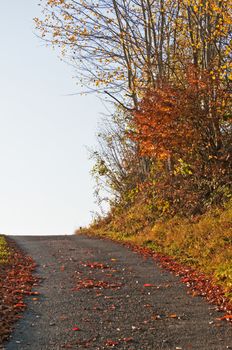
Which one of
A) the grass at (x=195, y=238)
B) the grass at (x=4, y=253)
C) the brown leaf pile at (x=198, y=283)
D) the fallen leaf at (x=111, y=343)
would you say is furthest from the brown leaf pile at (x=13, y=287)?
the grass at (x=195, y=238)

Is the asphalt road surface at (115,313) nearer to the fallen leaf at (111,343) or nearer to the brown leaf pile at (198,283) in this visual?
the fallen leaf at (111,343)

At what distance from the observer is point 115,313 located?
371 inches

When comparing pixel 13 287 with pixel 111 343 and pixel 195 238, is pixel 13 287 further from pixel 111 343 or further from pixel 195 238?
pixel 195 238

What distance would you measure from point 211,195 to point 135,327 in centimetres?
965

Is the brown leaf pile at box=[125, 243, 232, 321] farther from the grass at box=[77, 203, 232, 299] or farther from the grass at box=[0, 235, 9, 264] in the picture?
the grass at box=[0, 235, 9, 264]

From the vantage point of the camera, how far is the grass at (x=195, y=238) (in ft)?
40.6

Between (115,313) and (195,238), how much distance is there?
6.18m

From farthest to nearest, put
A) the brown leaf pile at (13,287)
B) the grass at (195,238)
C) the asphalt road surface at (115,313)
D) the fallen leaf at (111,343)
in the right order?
the grass at (195,238), the brown leaf pile at (13,287), the asphalt road surface at (115,313), the fallen leaf at (111,343)

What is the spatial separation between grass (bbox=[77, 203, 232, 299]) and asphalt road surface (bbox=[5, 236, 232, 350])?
0.95 meters

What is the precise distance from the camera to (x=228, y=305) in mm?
9805

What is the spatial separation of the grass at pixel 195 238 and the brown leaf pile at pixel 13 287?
3921 millimetres

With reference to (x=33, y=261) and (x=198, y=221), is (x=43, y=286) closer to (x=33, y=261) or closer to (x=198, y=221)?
(x=33, y=261)

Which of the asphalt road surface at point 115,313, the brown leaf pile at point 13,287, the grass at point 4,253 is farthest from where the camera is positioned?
the grass at point 4,253

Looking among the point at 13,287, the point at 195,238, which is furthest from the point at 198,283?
the point at 13,287
